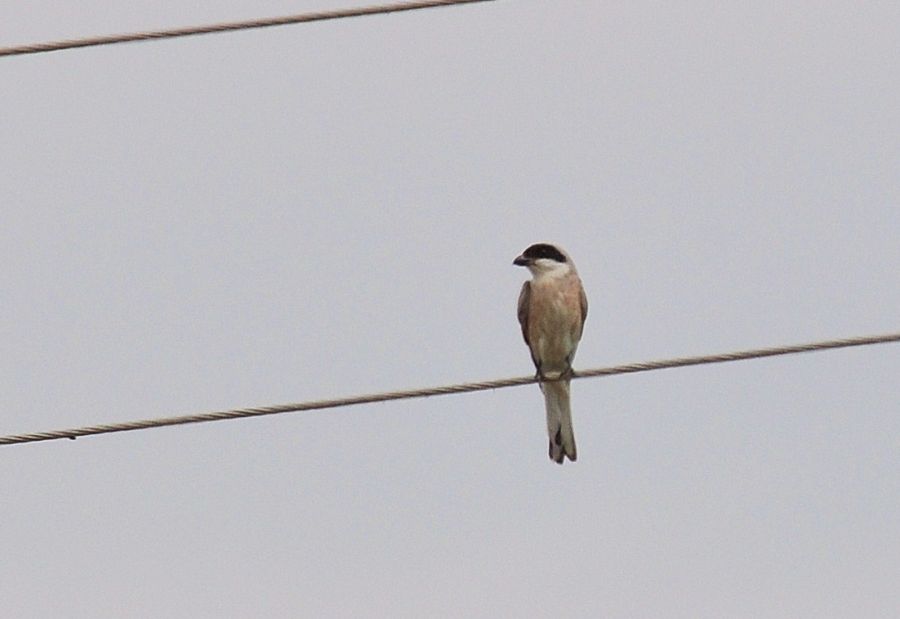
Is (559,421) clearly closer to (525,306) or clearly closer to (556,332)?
(556,332)

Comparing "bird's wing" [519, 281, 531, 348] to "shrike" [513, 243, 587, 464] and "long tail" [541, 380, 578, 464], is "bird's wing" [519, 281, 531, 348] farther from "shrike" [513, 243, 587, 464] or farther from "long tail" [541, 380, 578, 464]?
"long tail" [541, 380, 578, 464]

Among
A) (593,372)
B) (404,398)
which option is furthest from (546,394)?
(404,398)

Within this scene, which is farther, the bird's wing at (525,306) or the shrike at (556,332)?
the bird's wing at (525,306)

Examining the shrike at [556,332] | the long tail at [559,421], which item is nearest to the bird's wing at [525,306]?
the shrike at [556,332]

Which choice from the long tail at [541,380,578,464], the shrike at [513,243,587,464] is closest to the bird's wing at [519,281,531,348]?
the shrike at [513,243,587,464]

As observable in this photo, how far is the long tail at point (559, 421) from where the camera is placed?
12961 mm

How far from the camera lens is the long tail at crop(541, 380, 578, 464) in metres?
13.0

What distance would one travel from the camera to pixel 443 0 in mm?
9820

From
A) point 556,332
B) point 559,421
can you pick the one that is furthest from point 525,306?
point 559,421

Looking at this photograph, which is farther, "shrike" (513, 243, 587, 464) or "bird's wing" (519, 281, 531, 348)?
"bird's wing" (519, 281, 531, 348)

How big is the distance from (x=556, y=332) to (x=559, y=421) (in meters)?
0.46

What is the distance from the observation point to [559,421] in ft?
42.5

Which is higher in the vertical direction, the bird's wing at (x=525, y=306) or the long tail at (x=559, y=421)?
the bird's wing at (x=525, y=306)

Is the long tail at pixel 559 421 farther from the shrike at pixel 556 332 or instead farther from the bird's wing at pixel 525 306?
the bird's wing at pixel 525 306
